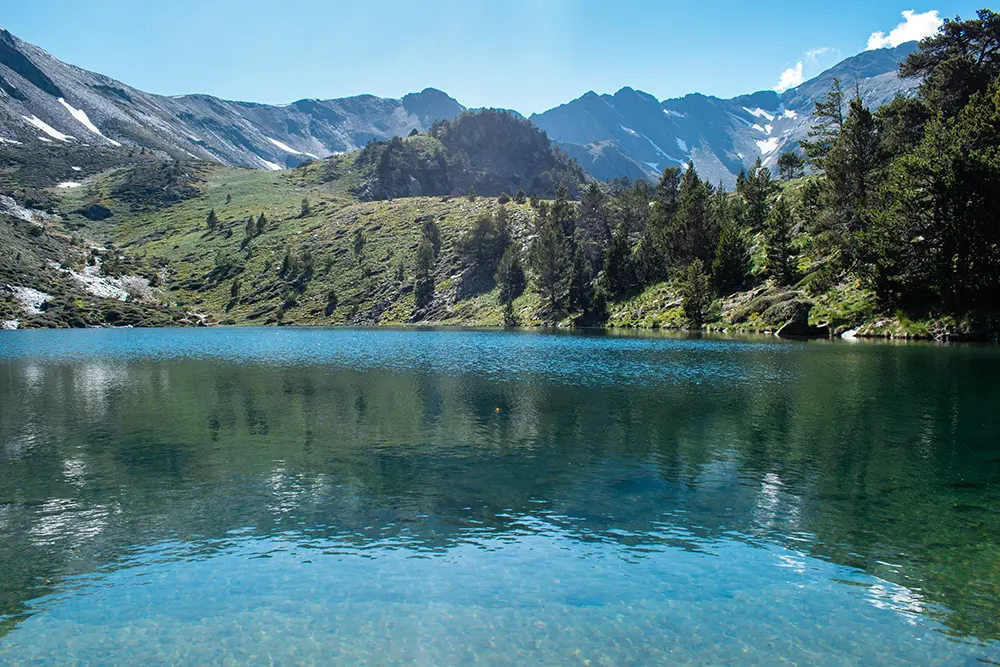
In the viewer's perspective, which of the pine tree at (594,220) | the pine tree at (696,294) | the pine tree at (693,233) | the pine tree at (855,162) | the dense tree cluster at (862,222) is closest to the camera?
the dense tree cluster at (862,222)

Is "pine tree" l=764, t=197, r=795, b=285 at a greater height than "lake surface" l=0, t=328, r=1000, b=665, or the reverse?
"pine tree" l=764, t=197, r=795, b=285

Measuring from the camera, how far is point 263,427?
35.8 metres

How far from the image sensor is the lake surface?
13188 mm

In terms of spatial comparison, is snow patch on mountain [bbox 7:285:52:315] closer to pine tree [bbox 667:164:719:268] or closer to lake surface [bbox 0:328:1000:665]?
lake surface [bbox 0:328:1000:665]

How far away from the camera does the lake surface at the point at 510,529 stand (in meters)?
13.2

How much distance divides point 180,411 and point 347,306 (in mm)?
160359

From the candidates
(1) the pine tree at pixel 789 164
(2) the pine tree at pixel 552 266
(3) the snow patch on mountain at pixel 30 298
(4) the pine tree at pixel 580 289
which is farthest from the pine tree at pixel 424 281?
(3) the snow patch on mountain at pixel 30 298

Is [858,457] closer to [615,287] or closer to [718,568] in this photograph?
[718,568]

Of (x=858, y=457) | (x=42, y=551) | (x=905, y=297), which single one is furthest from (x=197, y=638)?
(x=905, y=297)

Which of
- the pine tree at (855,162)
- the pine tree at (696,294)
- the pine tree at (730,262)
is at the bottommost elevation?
the pine tree at (696,294)

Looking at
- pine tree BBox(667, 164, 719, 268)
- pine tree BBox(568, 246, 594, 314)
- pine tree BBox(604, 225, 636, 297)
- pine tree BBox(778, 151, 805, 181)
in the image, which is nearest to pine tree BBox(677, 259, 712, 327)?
pine tree BBox(667, 164, 719, 268)

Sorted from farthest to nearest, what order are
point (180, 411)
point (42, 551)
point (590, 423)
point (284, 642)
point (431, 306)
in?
1. point (431, 306)
2. point (180, 411)
3. point (590, 423)
4. point (42, 551)
5. point (284, 642)

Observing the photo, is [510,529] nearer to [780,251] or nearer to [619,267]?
[780,251]

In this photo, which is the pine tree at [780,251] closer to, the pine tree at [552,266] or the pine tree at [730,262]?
the pine tree at [730,262]
